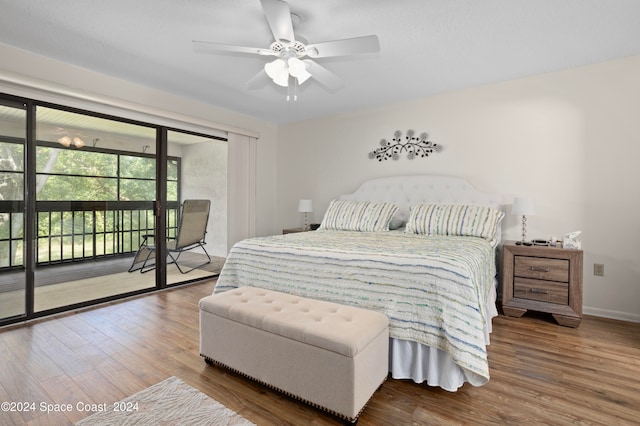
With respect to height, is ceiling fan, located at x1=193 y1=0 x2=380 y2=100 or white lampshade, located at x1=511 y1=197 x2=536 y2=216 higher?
ceiling fan, located at x1=193 y1=0 x2=380 y2=100

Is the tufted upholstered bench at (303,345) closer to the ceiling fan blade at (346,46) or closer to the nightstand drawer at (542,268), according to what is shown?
the ceiling fan blade at (346,46)

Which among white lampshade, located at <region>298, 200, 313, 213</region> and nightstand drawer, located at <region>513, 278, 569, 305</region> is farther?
white lampshade, located at <region>298, 200, 313, 213</region>

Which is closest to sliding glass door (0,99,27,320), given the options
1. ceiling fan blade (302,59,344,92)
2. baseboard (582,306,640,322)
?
ceiling fan blade (302,59,344,92)

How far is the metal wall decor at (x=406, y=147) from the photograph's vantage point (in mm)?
3863

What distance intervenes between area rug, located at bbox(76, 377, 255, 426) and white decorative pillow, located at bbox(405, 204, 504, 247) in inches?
95.7

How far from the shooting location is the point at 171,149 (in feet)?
12.9

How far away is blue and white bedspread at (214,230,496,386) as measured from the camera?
1646mm

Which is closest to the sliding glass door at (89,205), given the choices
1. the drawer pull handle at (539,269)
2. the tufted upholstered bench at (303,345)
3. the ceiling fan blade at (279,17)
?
the tufted upholstered bench at (303,345)

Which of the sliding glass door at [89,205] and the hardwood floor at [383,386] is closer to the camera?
the hardwood floor at [383,386]

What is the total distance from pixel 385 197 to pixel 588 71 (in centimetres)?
229

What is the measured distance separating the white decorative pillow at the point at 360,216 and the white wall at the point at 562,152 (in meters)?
0.61

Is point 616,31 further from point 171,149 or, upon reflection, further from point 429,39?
point 171,149

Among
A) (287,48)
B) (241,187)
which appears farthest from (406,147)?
(241,187)

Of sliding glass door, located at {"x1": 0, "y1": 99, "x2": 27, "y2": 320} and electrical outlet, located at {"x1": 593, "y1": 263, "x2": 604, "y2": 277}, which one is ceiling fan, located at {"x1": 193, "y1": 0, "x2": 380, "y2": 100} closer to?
sliding glass door, located at {"x1": 0, "y1": 99, "x2": 27, "y2": 320}
